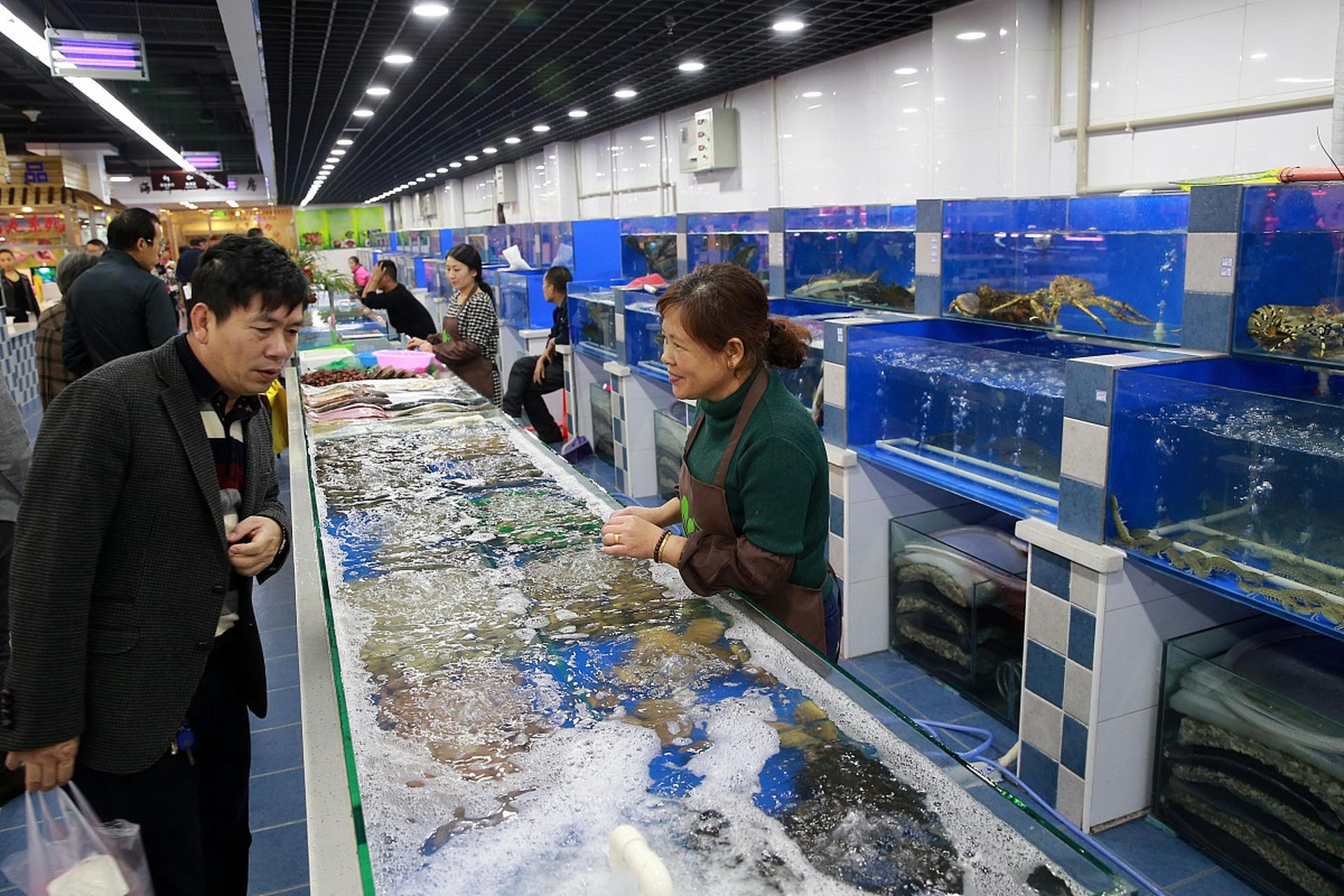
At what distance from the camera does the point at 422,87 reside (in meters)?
11.1

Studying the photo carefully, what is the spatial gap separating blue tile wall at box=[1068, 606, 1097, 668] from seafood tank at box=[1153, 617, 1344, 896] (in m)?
0.27

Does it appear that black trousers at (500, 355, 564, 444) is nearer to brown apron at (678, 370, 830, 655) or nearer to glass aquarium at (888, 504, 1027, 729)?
glass aquarium at (888, 504, 1027, 729)

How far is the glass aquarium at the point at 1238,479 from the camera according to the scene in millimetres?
2727

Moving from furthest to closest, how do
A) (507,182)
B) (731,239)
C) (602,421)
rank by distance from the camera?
1. (507,182)
2. (602,421)
3. (731,239)

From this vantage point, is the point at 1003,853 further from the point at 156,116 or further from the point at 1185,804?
the point at 156,116

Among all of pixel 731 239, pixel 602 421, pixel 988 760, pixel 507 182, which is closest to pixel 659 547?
pixel 988 760

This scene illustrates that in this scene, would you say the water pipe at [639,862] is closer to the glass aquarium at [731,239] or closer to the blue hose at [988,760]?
the blue hose at [988,760]

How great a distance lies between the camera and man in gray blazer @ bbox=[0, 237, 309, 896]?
69.1 inches

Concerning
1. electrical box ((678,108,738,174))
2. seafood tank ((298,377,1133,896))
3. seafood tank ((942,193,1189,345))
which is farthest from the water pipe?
electrical box ((678,108,738,174))

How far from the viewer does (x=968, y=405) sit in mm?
4168

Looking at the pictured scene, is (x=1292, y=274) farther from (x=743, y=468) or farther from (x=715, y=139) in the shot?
(x=715, y=139)

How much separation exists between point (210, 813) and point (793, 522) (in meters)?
1.53

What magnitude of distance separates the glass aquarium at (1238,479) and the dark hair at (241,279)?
246 centimetres

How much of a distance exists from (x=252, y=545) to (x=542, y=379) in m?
6.73
